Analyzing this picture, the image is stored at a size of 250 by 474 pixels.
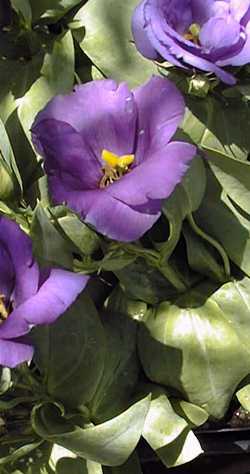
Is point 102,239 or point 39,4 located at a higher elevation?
point 39,4

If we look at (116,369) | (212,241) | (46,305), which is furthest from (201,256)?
(46,305)

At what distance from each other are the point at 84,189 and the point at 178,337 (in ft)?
0.63

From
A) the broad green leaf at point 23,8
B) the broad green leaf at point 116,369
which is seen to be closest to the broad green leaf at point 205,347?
the broad green leaf at point 116,369

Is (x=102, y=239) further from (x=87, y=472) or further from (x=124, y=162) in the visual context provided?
(x=87, y=472)

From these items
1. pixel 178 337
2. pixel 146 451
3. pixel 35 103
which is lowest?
pixel 146 451

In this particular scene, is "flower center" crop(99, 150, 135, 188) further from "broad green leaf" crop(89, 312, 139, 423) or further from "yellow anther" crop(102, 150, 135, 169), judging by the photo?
"broad green leaf" crop(89, 312, 139, 423)

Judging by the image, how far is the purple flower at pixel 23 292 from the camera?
70 centimetres

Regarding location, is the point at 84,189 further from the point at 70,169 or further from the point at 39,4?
the point at 39,4

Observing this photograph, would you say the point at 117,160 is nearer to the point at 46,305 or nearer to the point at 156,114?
the point at 156,114

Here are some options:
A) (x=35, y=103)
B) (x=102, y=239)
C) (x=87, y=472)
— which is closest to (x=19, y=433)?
(x=87, y=472)

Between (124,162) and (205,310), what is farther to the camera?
(205,310)

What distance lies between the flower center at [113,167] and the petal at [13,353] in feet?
0.48

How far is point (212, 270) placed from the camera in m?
0.91

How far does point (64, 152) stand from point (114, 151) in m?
0.06
